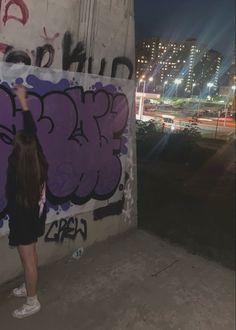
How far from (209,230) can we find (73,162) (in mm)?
3487

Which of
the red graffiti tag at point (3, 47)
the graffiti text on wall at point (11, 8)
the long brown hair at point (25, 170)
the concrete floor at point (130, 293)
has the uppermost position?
the graffiti text on wall at point (11, 8)

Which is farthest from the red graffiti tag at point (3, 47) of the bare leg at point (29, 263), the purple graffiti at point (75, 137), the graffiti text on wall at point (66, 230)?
the graffiti text on wall at point (66, 230)

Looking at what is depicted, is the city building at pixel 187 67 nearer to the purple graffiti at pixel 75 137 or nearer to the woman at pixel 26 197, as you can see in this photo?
the purple graffiti at pixel 75 137

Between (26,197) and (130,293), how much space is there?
1783mm

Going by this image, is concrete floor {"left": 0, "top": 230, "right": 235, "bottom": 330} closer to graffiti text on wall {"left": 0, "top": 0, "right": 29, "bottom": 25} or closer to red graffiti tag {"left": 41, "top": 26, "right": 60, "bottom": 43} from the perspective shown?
red graffiti tag {"left": 41, "top": 26, "right": 60, "bottom": 43}

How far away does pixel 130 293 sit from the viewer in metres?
4.12

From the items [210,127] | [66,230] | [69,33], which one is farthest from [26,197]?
[210,127]

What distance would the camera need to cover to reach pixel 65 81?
4156mm

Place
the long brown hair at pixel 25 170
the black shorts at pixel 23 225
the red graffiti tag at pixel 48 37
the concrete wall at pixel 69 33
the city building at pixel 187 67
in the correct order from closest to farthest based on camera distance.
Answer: the long brown hair at pixel 25 170 → the black shorts at pixel 23 225 → the concrete wall at pixel 69 33 → the red graffiti tag at pixel 48 37 → the city building at pixel 187 67

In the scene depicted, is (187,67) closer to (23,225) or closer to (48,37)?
(48,37)

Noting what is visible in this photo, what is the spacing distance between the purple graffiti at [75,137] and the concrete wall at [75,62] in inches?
1.8

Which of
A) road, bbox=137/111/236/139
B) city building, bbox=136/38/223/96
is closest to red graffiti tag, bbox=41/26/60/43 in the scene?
road, bbox=137/111/236/139

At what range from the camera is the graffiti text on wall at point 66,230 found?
4414 mm

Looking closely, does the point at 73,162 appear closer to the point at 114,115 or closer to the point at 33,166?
the point at 114,115
